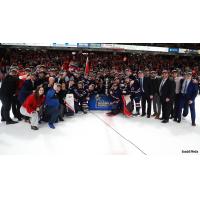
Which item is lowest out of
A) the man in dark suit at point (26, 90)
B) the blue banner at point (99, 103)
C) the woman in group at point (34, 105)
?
the blue banner at point (99, 103)

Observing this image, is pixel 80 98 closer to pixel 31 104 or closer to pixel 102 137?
pixel 31 104

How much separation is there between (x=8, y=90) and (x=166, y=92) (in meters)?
3.71

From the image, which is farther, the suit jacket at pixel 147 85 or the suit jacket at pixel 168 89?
the suit jacket at pixel 147 85

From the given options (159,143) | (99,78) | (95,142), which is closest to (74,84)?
(99,78)

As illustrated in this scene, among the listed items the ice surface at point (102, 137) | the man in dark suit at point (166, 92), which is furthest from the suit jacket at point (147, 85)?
the ice surface at point (102, 137)

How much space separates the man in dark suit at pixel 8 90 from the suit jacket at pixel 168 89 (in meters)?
3.50

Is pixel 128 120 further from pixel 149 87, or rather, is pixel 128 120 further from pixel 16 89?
pixel 16 89

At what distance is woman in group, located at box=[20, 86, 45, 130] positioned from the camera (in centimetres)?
489

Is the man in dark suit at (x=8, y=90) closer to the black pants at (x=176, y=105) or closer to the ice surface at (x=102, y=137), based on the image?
the ice surface at (x=102, y=137)

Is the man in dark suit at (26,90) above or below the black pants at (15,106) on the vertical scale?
above

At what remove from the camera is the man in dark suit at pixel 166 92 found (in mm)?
5867

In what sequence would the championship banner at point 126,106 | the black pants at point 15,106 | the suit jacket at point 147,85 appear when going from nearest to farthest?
the black pants at point 15,106 → the suit jacket at point 147,85 → the championship banner at point 126,106

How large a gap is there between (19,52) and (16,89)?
1208 centimetres

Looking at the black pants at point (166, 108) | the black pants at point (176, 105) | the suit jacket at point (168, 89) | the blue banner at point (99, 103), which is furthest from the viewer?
the blue banner at point (99, 103)
